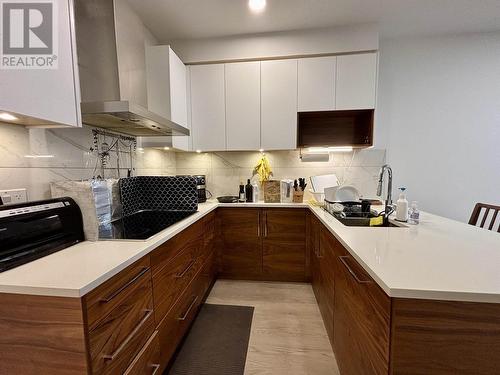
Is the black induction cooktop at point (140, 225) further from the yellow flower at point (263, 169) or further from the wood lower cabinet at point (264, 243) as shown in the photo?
the yellow flower at point (263, 169)

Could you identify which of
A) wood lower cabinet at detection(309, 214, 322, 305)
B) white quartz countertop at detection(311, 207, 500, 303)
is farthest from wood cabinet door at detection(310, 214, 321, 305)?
white quartz countertop at detection(311, 207, 500, 303)

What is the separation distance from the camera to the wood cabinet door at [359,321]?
→ 0.71m

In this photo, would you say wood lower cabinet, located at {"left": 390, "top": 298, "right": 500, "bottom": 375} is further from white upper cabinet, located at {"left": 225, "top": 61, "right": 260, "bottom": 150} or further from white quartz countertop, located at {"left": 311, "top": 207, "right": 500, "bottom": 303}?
white upper cabinet, located at {"left": 225, "top": 61, "right": 260, "bottom": 150}

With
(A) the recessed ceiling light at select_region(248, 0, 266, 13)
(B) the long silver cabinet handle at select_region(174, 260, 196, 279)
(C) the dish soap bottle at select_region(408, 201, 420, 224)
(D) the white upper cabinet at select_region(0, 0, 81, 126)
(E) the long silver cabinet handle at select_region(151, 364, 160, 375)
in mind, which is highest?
(A) the recessed ceiling light at select_region(248, 0, 266, 13)

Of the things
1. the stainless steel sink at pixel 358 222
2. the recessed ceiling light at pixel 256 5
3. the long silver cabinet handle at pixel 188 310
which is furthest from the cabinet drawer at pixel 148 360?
the recessed ceiling light at pixel 256 5

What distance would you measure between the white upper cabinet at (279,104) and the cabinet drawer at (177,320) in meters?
1.50

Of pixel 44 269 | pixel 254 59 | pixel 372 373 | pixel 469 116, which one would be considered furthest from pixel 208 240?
pixel 469 116

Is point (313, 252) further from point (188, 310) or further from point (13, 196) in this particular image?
point (13, 196)

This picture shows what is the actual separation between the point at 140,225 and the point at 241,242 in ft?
3.71

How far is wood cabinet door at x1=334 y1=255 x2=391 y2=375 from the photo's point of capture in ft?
2.32

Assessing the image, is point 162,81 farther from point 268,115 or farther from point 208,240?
point 208,240

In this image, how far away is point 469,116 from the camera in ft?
7.44

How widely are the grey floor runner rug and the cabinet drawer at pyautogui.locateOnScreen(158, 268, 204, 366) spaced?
0.13 meters

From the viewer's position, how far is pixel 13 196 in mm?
993
